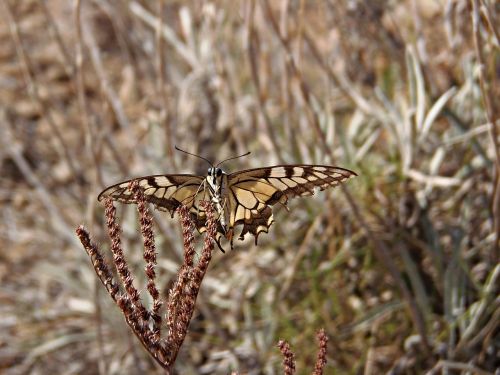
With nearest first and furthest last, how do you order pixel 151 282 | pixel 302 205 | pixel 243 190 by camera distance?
pixel 151 282
pixel 243 190
pixel 302 205

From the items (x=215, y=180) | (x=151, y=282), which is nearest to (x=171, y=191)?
(x=215, y=180)

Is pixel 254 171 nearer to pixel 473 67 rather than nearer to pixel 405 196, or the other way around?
pixel 405 196

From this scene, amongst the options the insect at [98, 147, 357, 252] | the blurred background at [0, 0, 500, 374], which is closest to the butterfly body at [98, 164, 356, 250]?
the insect at [98, 147, 357, 252]

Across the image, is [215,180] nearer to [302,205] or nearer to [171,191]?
[171,191]

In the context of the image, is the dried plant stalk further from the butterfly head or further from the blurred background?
the blurred background

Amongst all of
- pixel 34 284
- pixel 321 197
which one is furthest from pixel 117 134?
pixel 321 197

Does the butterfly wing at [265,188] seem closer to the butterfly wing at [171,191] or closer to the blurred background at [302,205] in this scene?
the butterfly wing at [171,191]

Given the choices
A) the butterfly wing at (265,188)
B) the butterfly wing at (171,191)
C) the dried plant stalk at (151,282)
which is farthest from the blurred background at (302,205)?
Result: the dried plant stalk at (151,282)
